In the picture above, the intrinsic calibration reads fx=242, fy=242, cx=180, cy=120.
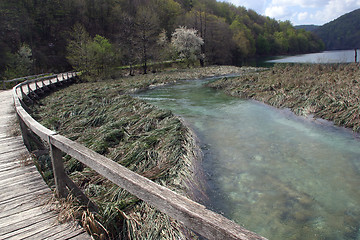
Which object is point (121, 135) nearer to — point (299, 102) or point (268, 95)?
point (299, 102)


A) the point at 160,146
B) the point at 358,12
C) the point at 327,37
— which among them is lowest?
the point at 160,146

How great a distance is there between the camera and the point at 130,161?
6.35 m

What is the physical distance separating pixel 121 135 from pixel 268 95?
11.1m

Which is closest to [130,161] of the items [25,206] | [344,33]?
[25,206]

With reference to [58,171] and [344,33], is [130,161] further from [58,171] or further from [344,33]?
[344,33]

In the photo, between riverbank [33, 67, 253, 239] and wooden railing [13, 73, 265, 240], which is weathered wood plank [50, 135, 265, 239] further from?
riverbank [33, 67, 253, 239]

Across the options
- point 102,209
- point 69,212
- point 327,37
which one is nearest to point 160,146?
point 102,209

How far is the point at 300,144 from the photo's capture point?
8.52m

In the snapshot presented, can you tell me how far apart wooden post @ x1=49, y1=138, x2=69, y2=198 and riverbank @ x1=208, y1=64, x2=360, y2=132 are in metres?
10.2

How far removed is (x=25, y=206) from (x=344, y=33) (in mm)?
201469

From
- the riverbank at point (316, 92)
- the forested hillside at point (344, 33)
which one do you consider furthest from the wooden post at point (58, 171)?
the forested hillside at point (344, 33)

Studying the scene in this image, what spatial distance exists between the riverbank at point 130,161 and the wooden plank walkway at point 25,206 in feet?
1.15

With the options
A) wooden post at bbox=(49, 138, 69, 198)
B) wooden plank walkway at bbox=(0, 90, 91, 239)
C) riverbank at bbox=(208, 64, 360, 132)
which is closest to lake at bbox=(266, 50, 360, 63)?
riverbank at bbox=(208, 64, 360, 132)

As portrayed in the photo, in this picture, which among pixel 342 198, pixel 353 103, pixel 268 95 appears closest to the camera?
pixel 342 198
